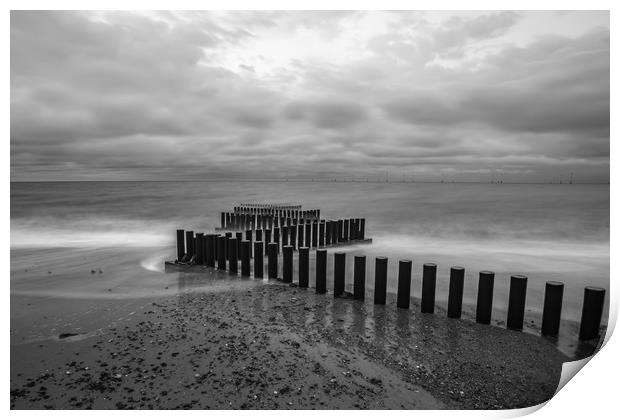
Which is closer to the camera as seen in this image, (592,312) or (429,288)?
(592,312)

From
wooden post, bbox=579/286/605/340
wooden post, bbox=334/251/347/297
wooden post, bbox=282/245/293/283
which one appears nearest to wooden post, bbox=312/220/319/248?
wooden post, bbox=282/245/293/283

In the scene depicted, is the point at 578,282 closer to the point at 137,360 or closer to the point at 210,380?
the point at 210,380

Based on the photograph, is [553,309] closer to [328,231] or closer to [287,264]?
[287,264]

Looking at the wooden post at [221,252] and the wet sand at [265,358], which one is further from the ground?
the wooden post at [221,252]

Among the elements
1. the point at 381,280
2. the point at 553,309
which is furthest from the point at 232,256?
the point at 553,309

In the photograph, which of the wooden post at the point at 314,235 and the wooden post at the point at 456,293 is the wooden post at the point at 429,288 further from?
the wooden post at the point at 314,235

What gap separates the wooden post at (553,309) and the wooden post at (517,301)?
0.29m

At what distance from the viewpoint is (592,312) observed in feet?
15.9

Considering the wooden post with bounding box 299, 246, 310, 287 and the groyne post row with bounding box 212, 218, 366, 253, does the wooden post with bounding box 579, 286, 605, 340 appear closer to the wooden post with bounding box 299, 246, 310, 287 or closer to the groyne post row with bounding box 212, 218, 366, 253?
the wooden post with bounding box 299, 246, 310, 287

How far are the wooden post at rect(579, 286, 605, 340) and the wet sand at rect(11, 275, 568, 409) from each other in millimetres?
664

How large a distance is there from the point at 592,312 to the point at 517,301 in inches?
35.7

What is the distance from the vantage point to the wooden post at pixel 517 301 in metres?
5.12

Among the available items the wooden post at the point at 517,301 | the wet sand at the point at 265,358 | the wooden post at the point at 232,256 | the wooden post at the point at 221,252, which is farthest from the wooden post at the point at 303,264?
the wooden post at the point at 517,301

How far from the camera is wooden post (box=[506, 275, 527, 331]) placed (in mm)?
5125
